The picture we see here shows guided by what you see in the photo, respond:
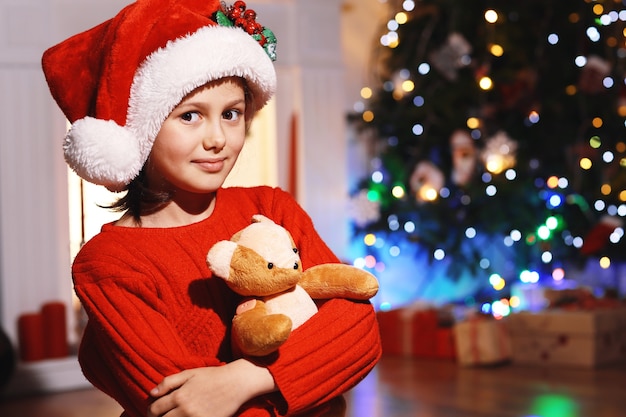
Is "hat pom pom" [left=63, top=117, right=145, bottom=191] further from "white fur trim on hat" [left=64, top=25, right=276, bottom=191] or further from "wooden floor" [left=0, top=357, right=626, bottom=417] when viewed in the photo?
"wooden floor" [left=0, top=357, right=626, bottom=417]

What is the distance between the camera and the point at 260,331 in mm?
1140

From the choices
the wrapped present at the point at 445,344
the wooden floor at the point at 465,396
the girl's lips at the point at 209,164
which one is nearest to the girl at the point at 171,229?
the girl's lips at the point at 209,164

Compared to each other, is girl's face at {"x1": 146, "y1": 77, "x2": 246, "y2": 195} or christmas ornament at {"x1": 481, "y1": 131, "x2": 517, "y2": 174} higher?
girl's face at {"x1": 146, "y1": 77, "x2": 246, "y2": 195}

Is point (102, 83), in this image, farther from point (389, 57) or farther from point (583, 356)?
point (389, 57)

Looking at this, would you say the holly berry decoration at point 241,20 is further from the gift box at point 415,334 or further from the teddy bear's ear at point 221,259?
the gift box at point 415,334

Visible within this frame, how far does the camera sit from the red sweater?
1190 mm

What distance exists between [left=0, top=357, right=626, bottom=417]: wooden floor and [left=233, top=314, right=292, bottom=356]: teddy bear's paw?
2032mm

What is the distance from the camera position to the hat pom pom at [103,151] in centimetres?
124

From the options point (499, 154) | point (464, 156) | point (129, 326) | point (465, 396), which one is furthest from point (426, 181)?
point (129, 326)

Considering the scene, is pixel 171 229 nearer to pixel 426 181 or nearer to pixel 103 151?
pixel 103 151

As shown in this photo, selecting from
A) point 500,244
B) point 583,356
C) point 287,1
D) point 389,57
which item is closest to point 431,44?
point 389,57

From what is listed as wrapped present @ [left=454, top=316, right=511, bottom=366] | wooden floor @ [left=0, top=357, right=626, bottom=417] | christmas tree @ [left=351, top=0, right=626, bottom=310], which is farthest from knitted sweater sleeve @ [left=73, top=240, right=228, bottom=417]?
christmas tree @ [left=351, top=0, right=626, bottom=310]

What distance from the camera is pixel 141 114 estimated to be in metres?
1.26

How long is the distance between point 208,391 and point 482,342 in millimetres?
2986
